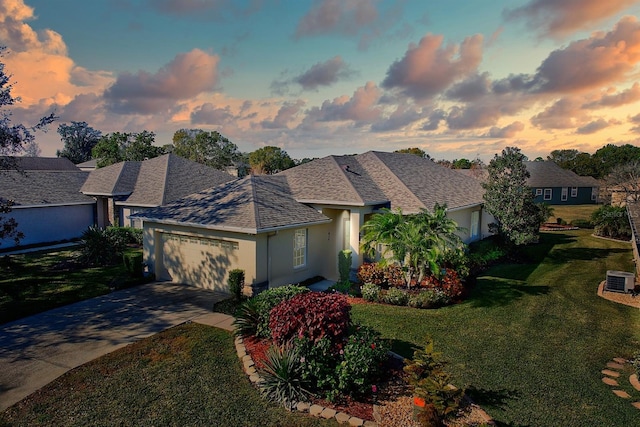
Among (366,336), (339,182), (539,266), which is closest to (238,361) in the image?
Result: (366,336)

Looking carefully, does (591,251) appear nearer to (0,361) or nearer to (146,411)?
(146,411)

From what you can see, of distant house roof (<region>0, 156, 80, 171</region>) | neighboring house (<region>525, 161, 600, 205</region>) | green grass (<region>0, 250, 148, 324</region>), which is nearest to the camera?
green grass (<region>0, 250, 148, 324</region>)

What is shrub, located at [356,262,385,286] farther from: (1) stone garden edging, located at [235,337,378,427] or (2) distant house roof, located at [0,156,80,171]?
(2) distant house roof, located at [0,156,80,171]

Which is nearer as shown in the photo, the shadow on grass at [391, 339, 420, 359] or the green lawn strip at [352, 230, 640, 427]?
the green lawn strip at [352, 230, 640, 427]

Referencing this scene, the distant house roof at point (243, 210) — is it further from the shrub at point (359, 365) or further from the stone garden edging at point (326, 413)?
the shrub at point (359, 365)

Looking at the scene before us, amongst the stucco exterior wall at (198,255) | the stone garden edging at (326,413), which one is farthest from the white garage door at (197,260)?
the stone garden edging at (326,413)

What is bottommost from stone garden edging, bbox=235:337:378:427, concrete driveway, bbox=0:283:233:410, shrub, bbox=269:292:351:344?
concrete driveway, bbox=0:283:233:410

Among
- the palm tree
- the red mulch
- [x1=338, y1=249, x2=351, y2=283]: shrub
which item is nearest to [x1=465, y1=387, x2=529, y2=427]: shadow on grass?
the red mulch
